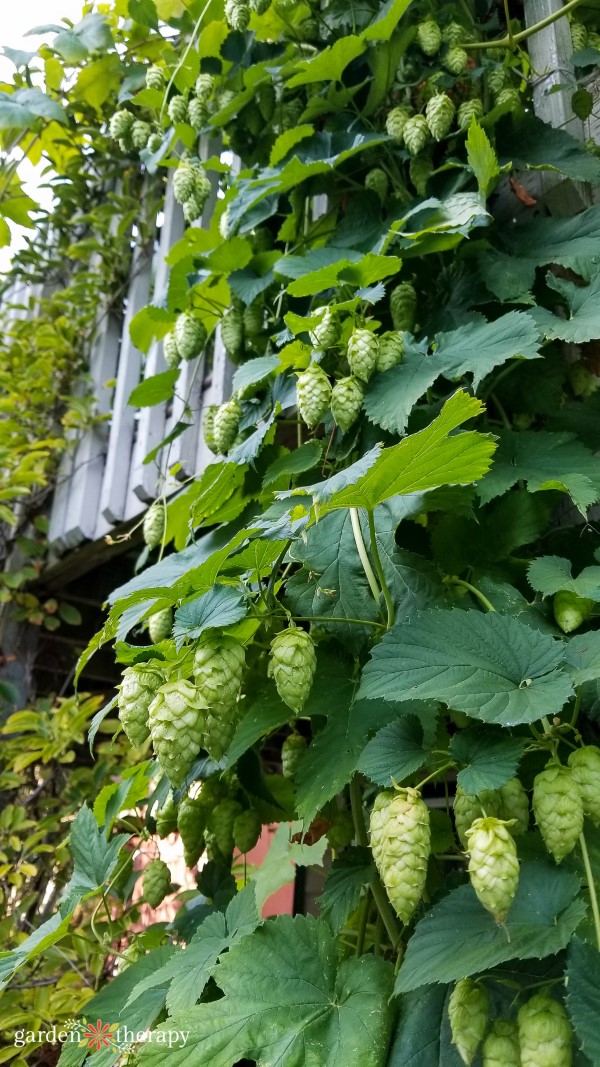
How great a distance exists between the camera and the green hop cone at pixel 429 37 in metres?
1.19

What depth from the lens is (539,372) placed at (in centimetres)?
102

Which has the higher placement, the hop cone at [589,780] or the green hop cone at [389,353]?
the green hop cone at [389,353]

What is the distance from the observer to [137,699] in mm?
708

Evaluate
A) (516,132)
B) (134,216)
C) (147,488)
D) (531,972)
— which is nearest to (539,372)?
(516,132)

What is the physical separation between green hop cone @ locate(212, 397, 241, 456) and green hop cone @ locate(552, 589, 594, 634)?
0.56m

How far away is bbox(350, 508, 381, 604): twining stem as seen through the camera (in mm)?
840

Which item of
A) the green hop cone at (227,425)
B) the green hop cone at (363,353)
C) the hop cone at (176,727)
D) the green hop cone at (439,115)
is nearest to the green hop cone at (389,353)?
the green hop cone at (363,353)

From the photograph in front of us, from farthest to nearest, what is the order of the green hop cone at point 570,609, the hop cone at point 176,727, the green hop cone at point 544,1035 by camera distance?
the green hop cone at point 570,609
the hop cone at point 176,727
the green hop cone at point 544,1035

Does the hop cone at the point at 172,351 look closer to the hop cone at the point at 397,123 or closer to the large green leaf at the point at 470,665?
the hop cone at the point at 397,123

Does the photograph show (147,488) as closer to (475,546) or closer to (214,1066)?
(475,546)

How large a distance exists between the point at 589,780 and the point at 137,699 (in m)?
0.39

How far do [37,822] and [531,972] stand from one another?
1.65 m

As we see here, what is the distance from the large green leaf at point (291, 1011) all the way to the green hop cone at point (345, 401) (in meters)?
0.55

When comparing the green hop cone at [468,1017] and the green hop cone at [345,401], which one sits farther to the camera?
the green hop cone at [345,401]
